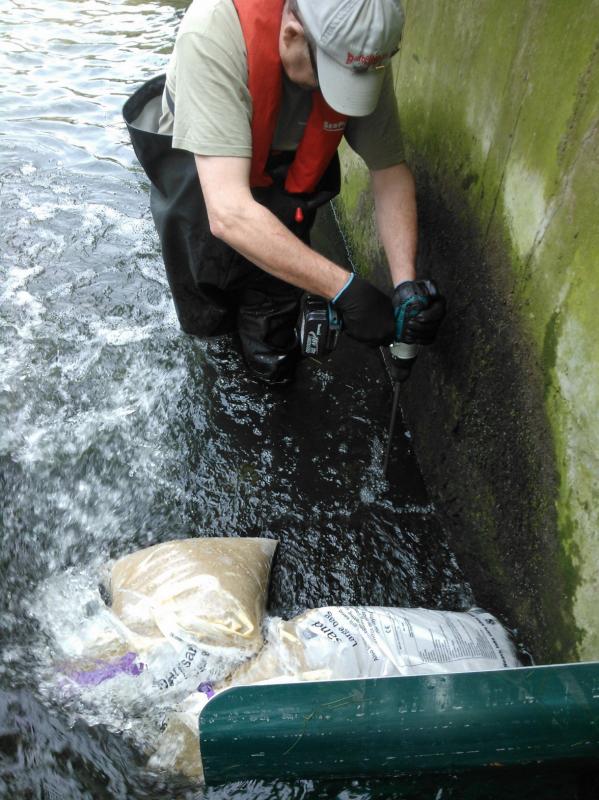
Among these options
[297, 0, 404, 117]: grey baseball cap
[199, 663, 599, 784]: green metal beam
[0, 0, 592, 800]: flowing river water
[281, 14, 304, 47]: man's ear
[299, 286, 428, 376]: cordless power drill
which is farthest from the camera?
[299, 286, 428, 376]: cordless power drill

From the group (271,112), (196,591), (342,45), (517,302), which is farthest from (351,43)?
(196,591)

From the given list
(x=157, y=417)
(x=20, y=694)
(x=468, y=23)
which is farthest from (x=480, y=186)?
(x=20, y=694)

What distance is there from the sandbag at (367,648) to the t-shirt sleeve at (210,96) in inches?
58.7

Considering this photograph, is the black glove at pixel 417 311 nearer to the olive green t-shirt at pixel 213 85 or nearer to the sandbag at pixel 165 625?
the olive green t-shirt at pixel 213 85

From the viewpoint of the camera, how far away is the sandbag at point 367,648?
182 centimetres

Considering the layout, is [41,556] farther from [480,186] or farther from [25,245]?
[25,245]

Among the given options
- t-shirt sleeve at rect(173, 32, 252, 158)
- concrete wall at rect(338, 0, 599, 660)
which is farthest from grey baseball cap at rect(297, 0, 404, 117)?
concrete wall at rect(338, 0, 599, 660)

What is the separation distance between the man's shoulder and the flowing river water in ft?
4.83

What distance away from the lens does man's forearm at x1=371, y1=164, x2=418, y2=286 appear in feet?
8.99

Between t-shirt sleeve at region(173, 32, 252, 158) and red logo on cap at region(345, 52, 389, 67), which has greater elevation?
red logo on cap at region(345, 52, 389, 67)

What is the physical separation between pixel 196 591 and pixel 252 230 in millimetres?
1176

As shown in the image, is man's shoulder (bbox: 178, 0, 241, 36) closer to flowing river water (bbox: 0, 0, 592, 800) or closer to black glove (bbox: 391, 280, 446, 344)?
black glove (bbox: 391, 280, 446, 344)

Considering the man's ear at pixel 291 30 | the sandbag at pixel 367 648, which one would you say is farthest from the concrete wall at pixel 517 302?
the man's ear at pixel 291 30

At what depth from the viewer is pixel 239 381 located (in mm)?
3262
